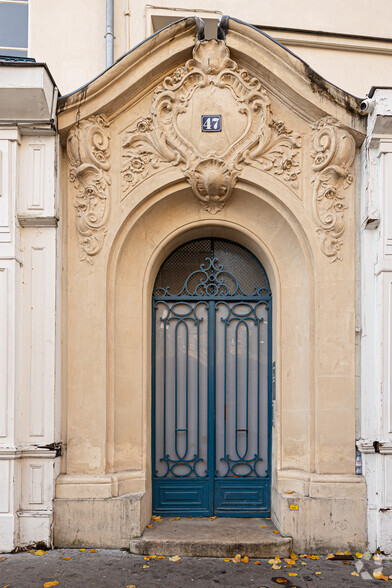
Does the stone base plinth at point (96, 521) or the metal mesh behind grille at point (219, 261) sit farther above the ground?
the metal mesh behind grille at point (219, 261)

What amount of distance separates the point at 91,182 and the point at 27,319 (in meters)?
1.67

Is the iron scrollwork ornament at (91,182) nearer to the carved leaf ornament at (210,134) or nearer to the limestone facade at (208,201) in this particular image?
the limestone facade at (208,201)

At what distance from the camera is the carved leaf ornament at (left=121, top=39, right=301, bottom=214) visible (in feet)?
21.5

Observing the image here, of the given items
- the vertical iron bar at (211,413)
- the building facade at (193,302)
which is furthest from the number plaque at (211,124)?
the vertical iron bar at (211,413)

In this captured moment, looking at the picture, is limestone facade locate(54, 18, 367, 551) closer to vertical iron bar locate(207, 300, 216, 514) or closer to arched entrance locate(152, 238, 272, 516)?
arched entrance locate(152, 238, 272, 516)

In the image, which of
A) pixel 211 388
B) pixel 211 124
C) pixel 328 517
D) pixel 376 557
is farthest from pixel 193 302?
pixel 376 557

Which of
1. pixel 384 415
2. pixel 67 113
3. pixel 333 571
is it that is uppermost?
pixel 67 113

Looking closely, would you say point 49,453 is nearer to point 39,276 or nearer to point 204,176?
point 39,276

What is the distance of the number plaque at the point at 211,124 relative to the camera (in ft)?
21.6

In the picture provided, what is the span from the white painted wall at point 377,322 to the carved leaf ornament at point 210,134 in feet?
2.88

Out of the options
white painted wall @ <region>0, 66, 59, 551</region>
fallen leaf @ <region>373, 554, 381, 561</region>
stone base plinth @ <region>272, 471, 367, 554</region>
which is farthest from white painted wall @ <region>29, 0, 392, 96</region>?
fallen leaf @ <region>373, 554, 381, 561</region>

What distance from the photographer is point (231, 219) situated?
22.8ft

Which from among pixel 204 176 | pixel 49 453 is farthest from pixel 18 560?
pixel 204 176

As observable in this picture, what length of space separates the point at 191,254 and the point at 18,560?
12.7 feet
